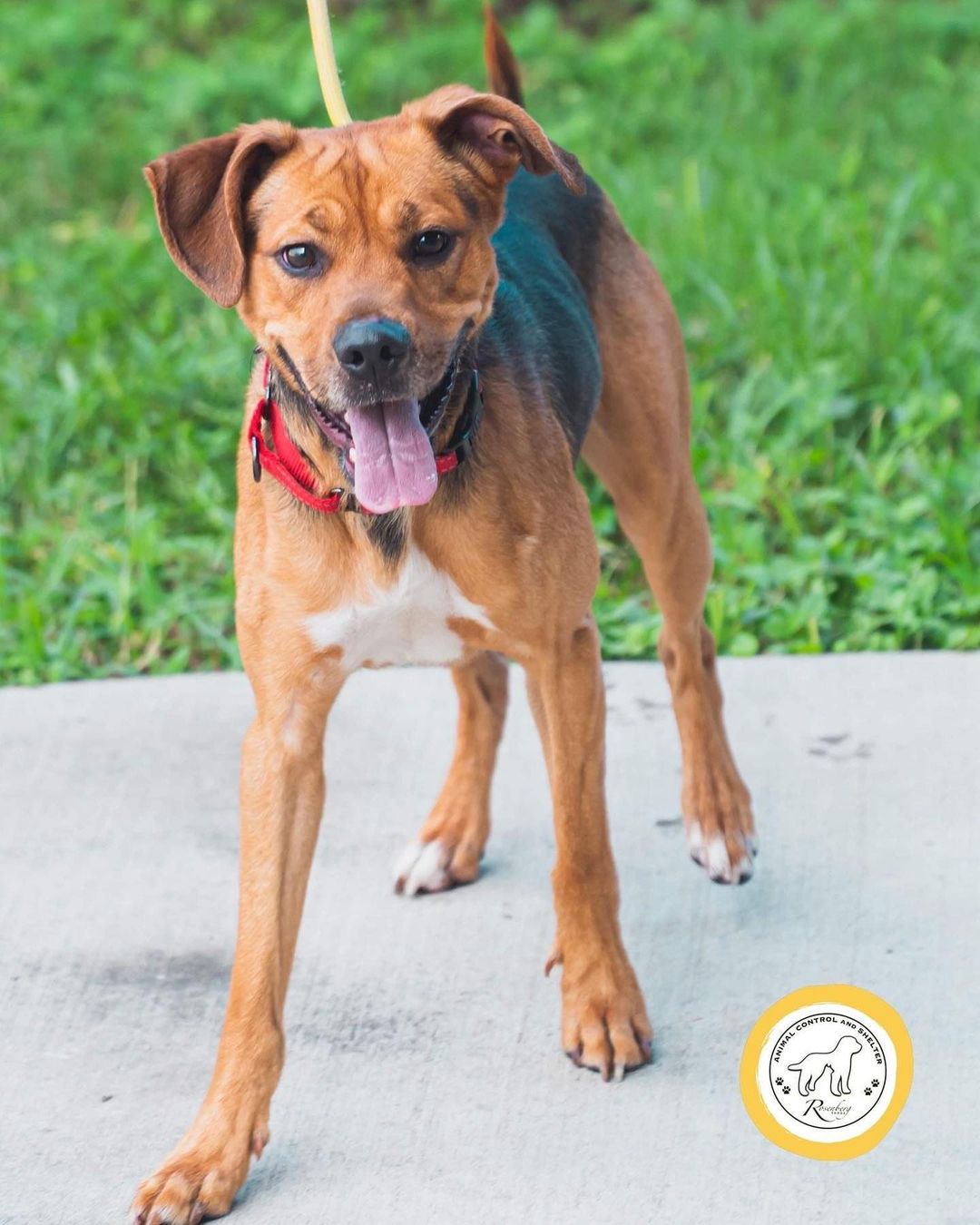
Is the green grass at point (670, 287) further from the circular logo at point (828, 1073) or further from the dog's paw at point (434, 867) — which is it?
the circular logo at point (828, 1073)

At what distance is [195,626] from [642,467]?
1901 millimetres

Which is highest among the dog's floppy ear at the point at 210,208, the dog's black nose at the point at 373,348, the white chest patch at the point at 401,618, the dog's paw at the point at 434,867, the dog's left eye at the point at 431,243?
the dog's floppy ear at the point at 210,208

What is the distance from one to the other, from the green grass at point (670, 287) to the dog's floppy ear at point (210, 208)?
7.82 ft

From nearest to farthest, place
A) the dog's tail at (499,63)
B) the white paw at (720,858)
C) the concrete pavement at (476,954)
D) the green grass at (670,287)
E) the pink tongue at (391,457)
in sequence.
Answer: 1. the pink tongue at (391,457)
2. the concrete pavement at (476,954)
3. the white paw at (720,858)
4. the dog's tail at (499,63)
5. the green grass at (670,287)

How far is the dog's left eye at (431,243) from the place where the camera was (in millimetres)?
3037

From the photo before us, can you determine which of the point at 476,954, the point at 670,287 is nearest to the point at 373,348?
the point at 476,954

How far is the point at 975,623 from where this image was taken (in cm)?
516

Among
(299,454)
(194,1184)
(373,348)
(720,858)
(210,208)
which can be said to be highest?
(210,208)

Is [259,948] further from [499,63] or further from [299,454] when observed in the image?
[499,63]

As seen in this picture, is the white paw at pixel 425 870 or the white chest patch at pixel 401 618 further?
the white paw at pixel 425 870

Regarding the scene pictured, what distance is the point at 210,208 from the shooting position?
307 cm

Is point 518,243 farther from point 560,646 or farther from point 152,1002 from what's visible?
point 152,1002

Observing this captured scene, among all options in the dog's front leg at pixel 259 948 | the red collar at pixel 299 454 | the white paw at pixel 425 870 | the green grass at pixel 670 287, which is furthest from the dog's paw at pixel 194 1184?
the green grass at pixel 670 287

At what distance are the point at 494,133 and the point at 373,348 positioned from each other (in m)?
0.57
